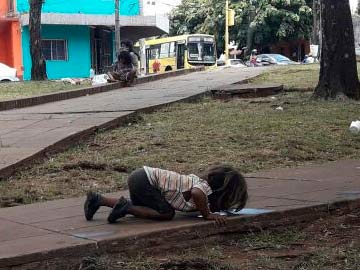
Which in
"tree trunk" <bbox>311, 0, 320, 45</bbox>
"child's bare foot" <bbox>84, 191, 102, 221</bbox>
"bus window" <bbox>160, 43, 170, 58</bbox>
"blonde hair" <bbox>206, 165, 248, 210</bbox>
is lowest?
"bus window" <bbox>160, 43, 170, 58</bbox>

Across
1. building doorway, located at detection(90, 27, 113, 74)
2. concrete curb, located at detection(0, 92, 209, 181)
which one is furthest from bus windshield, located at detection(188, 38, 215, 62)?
concrete curb, located at detection(0, 92, 209, 181)

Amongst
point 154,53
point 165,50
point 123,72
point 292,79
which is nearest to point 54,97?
point 123,72

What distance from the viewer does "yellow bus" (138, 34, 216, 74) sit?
3969 centimetres

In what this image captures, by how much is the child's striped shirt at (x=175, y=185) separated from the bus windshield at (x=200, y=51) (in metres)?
35.4

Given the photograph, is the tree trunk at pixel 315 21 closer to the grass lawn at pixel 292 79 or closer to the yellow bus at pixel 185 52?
the yellow bus at pixel 185 52

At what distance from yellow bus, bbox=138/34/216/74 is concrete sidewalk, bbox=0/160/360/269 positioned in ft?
111

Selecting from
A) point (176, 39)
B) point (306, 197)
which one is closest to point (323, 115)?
point (306, 197)

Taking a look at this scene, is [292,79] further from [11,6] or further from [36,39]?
[11,6]

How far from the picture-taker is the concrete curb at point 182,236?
3926 mm

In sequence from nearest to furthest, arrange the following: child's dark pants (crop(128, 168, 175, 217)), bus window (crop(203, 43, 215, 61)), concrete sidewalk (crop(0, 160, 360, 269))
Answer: concrete sidewalk (crop(0, 160, 360, 269)) < child's dark pants (crop(128, 168, 175, 217)) < bus window (crop(203, 43, 215, 61))

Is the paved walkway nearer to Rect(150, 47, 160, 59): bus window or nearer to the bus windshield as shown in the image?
the bus windshield

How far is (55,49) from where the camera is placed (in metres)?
33.2

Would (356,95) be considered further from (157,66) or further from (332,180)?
(157,66)

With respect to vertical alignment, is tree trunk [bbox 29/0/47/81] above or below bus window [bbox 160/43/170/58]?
above
